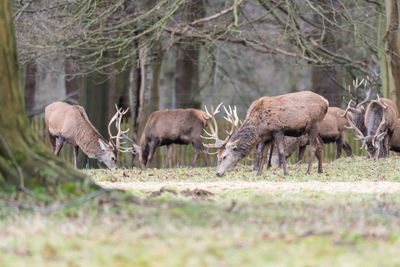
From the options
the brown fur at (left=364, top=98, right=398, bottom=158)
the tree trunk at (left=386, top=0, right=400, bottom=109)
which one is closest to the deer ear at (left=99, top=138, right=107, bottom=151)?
the brown fur at (left=364, top=98, right=398, bottom=158)

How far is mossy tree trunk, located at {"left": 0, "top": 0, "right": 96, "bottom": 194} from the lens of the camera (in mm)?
7645

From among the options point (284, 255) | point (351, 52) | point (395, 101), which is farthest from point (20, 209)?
point (351, 52)

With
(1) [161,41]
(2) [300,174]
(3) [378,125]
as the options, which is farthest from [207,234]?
(1) [161,41]

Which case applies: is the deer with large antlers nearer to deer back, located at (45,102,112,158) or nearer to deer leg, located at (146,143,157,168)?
deer leg, located at (146,143,157,168)

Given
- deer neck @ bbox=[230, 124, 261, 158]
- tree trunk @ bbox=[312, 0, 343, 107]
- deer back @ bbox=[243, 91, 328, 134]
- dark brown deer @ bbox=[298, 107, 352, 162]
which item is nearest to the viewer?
deer back @ bbox=[243, 91, 328, 134]

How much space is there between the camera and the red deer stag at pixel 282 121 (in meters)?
15.3

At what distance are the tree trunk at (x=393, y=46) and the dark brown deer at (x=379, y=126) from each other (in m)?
1.18

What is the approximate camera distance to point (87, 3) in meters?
19.9

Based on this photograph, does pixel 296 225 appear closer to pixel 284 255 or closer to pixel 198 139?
pixel 284 255

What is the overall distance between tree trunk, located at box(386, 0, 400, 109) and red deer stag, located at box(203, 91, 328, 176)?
21.5 ft

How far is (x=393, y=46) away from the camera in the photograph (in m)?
21.5

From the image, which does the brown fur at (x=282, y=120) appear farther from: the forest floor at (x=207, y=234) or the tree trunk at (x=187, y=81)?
the tree trunk at (x=187, y=81)

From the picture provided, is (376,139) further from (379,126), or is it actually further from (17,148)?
(17,148)

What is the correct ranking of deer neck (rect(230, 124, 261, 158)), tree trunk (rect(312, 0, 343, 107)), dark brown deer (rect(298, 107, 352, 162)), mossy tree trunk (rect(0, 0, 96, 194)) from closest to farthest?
mossy tree trunk (rect(0, 0, 96, 194))
deer neck (rect(230, 124, 261, 158))
dark brown deer (rect(298, 107, 352, 162))
tree trunk (rect(312, 0, 343, 107))
